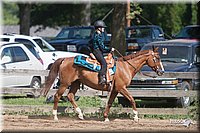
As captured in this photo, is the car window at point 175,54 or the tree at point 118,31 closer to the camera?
the car window at point 175,54

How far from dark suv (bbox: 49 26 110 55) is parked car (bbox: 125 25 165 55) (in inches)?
51.6

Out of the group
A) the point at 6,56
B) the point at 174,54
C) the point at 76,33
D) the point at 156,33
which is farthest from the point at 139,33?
the point at 174,54

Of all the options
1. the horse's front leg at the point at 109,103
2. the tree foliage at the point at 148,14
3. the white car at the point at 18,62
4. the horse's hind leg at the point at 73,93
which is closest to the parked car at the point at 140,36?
the white car at the point at 18,62

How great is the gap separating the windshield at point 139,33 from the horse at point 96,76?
41.9 ft

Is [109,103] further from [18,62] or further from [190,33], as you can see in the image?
[190,33]

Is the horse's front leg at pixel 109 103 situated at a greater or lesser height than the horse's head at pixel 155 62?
lesser

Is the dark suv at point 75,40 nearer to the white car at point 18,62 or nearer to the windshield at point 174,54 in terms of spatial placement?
the white car at point 18,62

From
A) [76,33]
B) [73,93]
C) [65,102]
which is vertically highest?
[76,33]

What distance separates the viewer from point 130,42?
2694 centimetres

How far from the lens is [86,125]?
13477 millimetres

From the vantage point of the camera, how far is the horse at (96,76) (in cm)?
1430

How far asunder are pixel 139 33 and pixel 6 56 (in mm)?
9771

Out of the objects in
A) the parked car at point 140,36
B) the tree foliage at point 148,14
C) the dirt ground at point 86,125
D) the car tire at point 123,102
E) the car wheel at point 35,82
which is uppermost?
the tree foliage at point 148,14

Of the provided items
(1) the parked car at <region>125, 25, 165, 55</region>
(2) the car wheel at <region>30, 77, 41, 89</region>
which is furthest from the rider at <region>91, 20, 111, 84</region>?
(1) the parked car at <region>125, 25, 165, 55</region>
